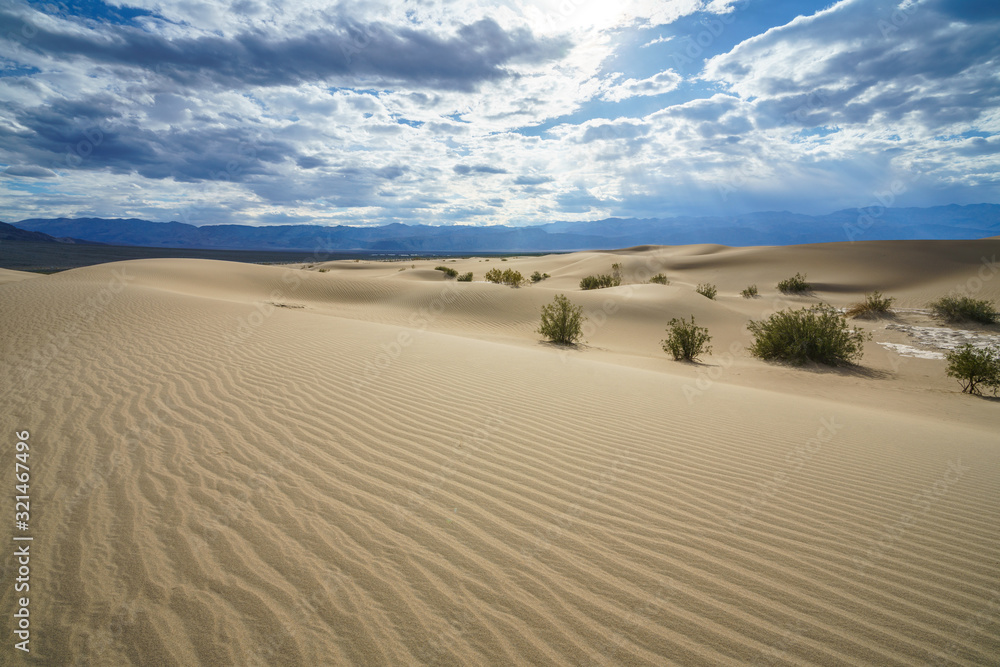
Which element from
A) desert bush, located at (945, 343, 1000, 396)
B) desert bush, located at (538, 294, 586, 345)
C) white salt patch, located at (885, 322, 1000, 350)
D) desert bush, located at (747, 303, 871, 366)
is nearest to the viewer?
desert bush, located at (945, 343, 1000, 396)

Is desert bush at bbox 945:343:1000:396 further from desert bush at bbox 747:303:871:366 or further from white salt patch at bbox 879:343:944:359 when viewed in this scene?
white salt patch at bbox 879:343:944:359

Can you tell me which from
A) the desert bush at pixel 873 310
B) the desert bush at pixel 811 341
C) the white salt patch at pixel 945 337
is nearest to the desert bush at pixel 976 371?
the desert bush at pixel 811 341

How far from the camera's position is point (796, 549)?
2709 mm

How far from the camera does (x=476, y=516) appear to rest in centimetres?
292

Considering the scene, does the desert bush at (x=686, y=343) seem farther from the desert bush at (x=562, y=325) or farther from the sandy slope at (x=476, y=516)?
the sandy slope at (x=476, y=516)

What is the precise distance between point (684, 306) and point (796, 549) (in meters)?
14.9

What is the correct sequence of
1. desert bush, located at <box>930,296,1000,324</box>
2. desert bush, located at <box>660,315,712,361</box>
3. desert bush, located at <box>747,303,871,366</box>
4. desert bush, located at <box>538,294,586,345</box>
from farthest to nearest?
desert bush, located at <box>930,296,1000,324</box>
desert bush, located at <box>538,294,586,345</box>
desert bush, located at <box>660,315,712,361</box>
desert bush, located at <box>747,303,871,366</box>

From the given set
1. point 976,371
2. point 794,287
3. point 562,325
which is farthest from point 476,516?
point 794,287

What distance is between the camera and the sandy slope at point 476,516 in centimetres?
204

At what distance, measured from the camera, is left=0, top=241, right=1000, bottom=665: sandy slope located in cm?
204

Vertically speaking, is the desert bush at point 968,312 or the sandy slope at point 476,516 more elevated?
the desert bush at point 968,312

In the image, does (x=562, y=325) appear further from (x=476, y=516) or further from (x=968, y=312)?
(x=968, y=312)

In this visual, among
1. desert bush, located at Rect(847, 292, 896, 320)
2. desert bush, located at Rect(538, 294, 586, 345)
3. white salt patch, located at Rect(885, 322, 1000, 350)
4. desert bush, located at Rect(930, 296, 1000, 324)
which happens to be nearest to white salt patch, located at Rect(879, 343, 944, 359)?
white salt patch, located at Rect(885, 322, 1000, 350)

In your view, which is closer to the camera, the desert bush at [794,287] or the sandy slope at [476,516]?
the sandy slope at [476,516]
